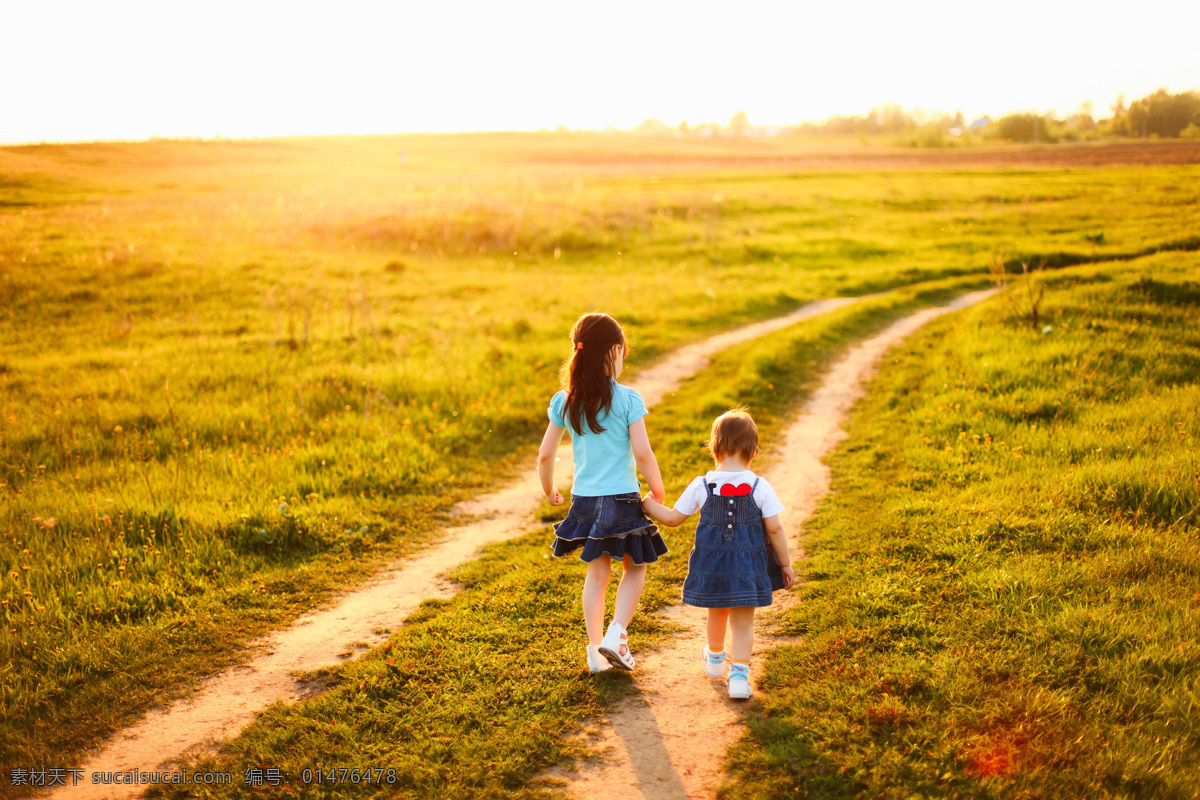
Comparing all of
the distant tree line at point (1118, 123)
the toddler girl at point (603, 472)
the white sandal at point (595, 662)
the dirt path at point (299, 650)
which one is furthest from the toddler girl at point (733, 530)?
the distant tree line at point (1118, 123)

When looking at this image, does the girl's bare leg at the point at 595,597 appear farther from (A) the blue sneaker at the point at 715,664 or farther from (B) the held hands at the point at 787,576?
(B) the held hands at the point at 787,576

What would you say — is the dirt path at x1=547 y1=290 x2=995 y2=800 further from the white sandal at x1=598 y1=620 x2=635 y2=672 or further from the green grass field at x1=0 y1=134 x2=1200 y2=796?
the green grass field at x1=0 y1=134 x2=1200 y2=796

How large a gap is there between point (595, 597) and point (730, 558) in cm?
97

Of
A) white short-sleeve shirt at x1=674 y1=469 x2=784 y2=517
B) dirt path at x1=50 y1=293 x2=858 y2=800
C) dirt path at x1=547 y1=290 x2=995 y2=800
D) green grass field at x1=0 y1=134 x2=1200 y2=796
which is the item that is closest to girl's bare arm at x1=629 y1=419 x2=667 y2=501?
white short-sleeve shirt at x1=674 y1=469 x2=784 y2=517

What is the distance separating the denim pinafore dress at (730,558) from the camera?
14.6 ft

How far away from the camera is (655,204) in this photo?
3219 cm

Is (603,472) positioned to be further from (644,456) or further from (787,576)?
(787,576)

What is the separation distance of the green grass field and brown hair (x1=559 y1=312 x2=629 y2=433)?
1793mm

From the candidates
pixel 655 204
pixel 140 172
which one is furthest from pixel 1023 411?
pixel 140 172

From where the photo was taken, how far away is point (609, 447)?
4.75 m

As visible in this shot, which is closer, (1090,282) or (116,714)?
(116,714)

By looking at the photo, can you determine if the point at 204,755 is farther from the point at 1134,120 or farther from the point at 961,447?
the point at 1134,120

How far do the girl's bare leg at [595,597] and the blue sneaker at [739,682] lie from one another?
35.9 inches

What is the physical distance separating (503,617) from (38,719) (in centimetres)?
299
